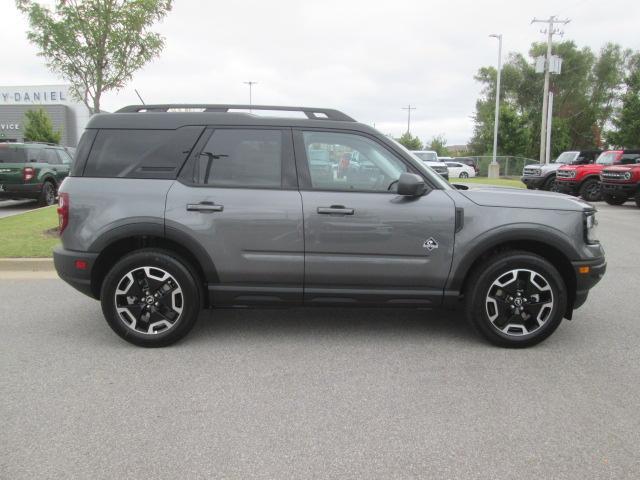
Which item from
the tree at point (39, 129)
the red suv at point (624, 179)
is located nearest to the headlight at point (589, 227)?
the red suv at point (624, 179)

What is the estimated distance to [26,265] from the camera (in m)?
7.07

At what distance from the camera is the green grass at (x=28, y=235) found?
748cm

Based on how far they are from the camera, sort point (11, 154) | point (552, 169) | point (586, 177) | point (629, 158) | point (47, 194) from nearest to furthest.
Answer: point (11, 154) → point (47, 194) → point (629, 158) → point (586, 177) → point (552, 169)

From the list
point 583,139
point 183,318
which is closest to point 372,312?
point 183,318

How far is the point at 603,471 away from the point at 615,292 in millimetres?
4147

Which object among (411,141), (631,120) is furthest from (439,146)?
(631,120)

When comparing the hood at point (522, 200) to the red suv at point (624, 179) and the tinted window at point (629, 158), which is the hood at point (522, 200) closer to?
the red suv at point (624, 179)

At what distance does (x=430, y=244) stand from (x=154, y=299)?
2.24m

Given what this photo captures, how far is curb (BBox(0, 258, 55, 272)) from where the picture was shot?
7.06m

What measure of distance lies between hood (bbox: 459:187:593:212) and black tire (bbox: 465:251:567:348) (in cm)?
39

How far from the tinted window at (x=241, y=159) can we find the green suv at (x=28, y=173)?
34.7 feet

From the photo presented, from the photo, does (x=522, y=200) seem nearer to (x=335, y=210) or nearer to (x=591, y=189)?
(x=335, y=210)

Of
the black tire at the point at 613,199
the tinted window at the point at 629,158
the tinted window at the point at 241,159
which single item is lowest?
the black tire at the point at 613,199

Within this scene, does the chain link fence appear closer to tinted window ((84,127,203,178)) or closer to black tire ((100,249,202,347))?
tinted window ((84,127,203,178))
